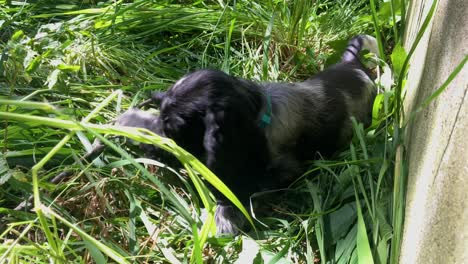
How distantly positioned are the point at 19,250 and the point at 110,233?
80cm

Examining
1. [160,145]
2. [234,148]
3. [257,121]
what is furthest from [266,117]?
[160,145]

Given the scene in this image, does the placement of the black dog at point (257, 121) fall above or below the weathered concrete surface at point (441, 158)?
below

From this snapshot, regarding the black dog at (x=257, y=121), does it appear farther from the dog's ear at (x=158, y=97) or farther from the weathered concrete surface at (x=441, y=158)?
the weathered concrete surface at (x=441, y=158)

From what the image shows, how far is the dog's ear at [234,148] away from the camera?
2.49m

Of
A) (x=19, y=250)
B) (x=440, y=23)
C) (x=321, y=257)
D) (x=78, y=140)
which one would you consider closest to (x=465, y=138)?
(x=440, y=23)

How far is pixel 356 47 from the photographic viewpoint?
3494mm

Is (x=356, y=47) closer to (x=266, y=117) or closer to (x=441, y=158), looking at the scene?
(x=266, y=117)

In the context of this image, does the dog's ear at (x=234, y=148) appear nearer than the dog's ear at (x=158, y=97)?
Yes

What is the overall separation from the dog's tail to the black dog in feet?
0.15

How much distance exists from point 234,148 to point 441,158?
111 centimetres

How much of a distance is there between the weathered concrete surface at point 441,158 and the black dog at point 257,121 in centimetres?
79

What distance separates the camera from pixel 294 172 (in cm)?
290

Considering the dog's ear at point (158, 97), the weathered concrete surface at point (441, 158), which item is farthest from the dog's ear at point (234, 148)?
the weathered concrete surface at point (441, 158)

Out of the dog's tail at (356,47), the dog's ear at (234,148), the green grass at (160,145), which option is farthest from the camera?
the dog's tail at (356,47)
